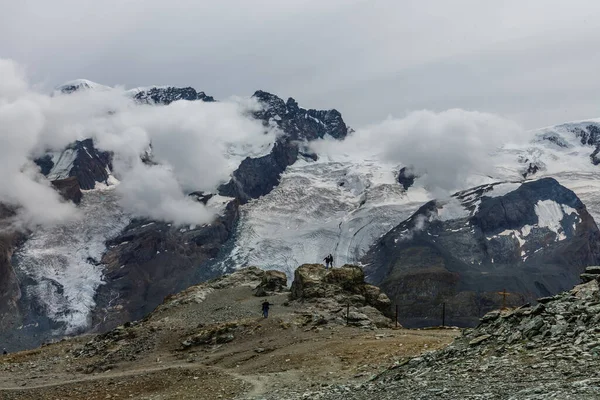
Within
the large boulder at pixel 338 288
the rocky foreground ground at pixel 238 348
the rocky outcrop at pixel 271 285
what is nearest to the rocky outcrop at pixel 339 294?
the large boulder at pixel 338 288

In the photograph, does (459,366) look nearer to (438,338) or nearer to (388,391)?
(388,391)

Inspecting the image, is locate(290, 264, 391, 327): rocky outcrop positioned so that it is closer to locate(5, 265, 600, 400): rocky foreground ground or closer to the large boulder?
the large boulder

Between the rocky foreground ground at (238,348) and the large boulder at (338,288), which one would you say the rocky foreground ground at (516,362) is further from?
the large boulder at (338,288)

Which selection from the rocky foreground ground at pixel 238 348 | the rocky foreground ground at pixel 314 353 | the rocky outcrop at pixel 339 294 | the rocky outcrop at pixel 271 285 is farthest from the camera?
the rocky outcrop at pixel 271 285

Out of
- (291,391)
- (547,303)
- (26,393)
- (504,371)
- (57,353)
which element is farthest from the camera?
(57,353)

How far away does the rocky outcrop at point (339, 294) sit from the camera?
201ft

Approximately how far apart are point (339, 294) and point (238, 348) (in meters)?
18.3

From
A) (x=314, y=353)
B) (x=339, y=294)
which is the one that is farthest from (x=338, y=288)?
(x=314, y=353)

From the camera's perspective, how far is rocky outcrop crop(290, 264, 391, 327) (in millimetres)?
61219

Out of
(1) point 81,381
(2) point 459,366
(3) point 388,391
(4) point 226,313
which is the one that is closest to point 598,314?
(2) point 459,366

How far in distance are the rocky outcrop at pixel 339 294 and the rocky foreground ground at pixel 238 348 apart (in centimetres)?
11

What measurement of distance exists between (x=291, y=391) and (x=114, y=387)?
15.5m

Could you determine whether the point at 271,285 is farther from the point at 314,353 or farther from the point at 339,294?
the point at 314,353

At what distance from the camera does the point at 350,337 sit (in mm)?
47281
